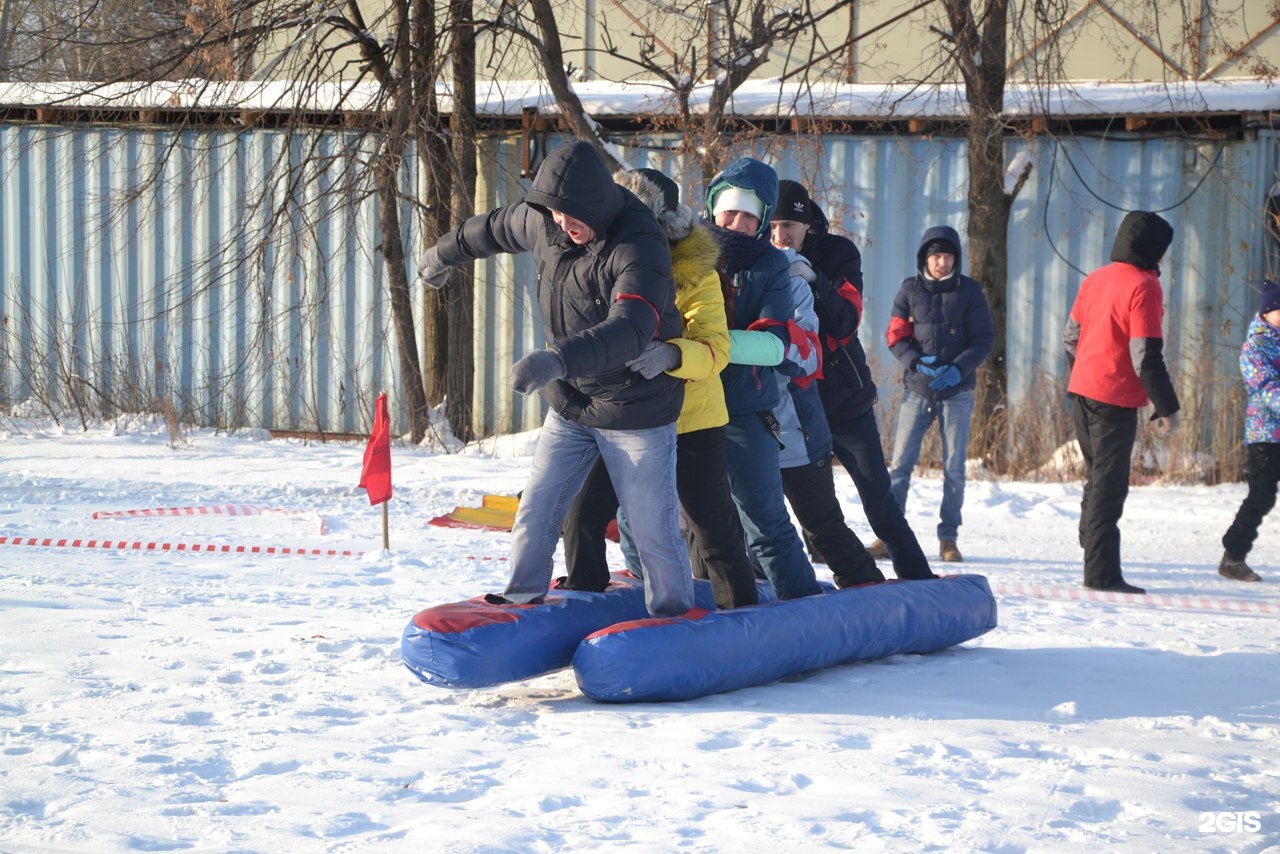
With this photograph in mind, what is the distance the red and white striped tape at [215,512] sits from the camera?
7945 mm

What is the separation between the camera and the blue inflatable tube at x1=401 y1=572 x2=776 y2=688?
13.9ft

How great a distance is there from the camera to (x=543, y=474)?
454 cm

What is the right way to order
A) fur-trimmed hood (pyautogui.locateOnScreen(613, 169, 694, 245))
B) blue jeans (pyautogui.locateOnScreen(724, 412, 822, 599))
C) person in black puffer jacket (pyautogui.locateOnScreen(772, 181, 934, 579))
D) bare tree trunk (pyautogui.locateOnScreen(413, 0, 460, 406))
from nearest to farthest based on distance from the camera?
1. fur-trimmed hood (pyautogui.locateOnScreen(613, 169, 694, 245))
2. blue jeans (pyautogui.locateOnScreen(724, 412, 822, 599))
3. person in black puffer jacket (pyautogui.locateOnScreen(772, 181, 934, 579))
4. bare tree trunk (pyautogui.locateOnScreen(413, 0, 460, 406))

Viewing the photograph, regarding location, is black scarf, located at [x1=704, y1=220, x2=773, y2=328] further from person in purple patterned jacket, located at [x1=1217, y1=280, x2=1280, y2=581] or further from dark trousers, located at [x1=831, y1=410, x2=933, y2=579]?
person in purple patterned jacket, located at [x1=1217, y1=280, x2=1280, y2=581]

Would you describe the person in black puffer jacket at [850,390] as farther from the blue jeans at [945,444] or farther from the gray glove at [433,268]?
the gray glove at [433,268]

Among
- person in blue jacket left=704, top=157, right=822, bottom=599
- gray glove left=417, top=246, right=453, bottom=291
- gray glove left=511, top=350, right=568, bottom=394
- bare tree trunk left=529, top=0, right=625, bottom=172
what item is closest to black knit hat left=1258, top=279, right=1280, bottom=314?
person in blue jacket left=704, top=157, right=822, bottom=599

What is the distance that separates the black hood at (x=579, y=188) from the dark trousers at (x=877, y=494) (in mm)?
2087

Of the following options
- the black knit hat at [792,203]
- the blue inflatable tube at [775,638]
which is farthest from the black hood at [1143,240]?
the blue inflatable tube at [775,638]

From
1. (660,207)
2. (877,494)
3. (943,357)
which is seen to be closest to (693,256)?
(660,207)

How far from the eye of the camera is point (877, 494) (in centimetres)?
606

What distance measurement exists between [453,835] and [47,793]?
1.00 metres

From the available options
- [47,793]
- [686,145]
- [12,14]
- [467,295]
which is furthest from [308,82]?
[12,14]

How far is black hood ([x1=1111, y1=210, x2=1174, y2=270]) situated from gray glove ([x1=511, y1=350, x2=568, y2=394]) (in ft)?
12.5

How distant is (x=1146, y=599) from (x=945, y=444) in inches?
56.8
